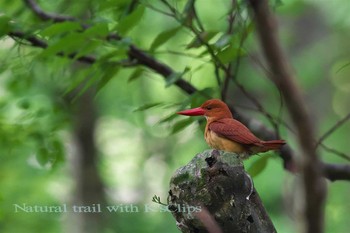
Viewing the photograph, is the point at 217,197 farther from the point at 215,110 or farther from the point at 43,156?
the point at 43,156

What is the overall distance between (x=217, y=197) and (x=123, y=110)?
7.54 meters

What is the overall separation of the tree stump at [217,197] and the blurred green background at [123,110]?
3.07 feet

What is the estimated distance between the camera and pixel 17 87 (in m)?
3.99

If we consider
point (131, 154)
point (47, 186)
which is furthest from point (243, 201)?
point (131, 154)

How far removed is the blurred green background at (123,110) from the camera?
3.29 metres

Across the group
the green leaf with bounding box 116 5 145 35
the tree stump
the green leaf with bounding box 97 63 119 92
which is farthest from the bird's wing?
the green leaf with bounding box 97 63 119 92

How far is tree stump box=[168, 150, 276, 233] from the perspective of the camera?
176 cm

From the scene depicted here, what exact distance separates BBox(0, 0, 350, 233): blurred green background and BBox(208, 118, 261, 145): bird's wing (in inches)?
21.4

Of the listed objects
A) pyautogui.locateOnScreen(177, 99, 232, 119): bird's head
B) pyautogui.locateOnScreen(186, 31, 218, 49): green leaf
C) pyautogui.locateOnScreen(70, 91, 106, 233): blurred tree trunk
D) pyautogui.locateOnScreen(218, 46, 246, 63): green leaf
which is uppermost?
pyautogui.locateOnScreen(186, 31, 218, 49): green leaf

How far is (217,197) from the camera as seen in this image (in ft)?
5.83

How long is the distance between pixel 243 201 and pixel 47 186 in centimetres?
737

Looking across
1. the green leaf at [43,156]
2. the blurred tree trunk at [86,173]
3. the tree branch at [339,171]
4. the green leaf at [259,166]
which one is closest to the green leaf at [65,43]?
the green leaf at [259,166]

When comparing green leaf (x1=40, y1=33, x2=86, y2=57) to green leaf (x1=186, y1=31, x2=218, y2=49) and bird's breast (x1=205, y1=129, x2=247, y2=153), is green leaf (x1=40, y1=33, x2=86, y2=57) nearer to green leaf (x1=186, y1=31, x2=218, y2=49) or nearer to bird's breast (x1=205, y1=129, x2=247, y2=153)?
green leaf (x1=186, y1=31, x2=218, y2=49)

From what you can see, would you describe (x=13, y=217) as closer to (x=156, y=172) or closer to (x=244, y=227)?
(x=156, y=172)
